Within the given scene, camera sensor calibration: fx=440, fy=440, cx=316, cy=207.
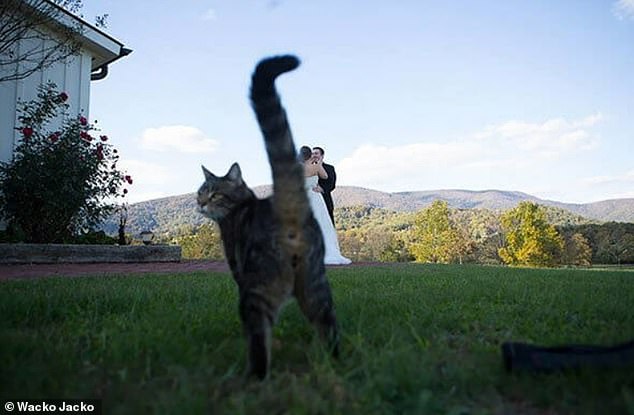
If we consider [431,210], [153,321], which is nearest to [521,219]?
[431,210]

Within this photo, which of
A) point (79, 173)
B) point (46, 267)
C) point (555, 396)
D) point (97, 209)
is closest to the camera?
point (555, 396)

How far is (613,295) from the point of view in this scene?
5.03 meters

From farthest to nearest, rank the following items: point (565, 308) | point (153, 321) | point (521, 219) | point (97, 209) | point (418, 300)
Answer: point (521, 219), point (97, 209), point (418, 300), point (565, 308), point (153, 321)

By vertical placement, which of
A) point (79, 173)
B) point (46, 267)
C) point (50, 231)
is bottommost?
point (46, 267)

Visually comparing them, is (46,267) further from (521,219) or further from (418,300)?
(521,219)

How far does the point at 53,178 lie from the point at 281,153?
914 centimetres

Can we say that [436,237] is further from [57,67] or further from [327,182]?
[57,67]

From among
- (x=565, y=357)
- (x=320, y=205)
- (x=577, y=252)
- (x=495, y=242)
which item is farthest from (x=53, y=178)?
(x=495, y=242)

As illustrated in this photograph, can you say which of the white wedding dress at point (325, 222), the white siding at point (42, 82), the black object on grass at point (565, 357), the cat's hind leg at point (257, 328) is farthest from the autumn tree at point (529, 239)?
the cat's hind leg at point (257, 328)

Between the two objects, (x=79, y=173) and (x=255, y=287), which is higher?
(x=79, y=173)

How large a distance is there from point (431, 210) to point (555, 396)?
34.0m

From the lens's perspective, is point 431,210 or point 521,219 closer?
point 521,219

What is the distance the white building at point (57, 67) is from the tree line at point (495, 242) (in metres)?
11.5

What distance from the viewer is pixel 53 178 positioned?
376 inches
